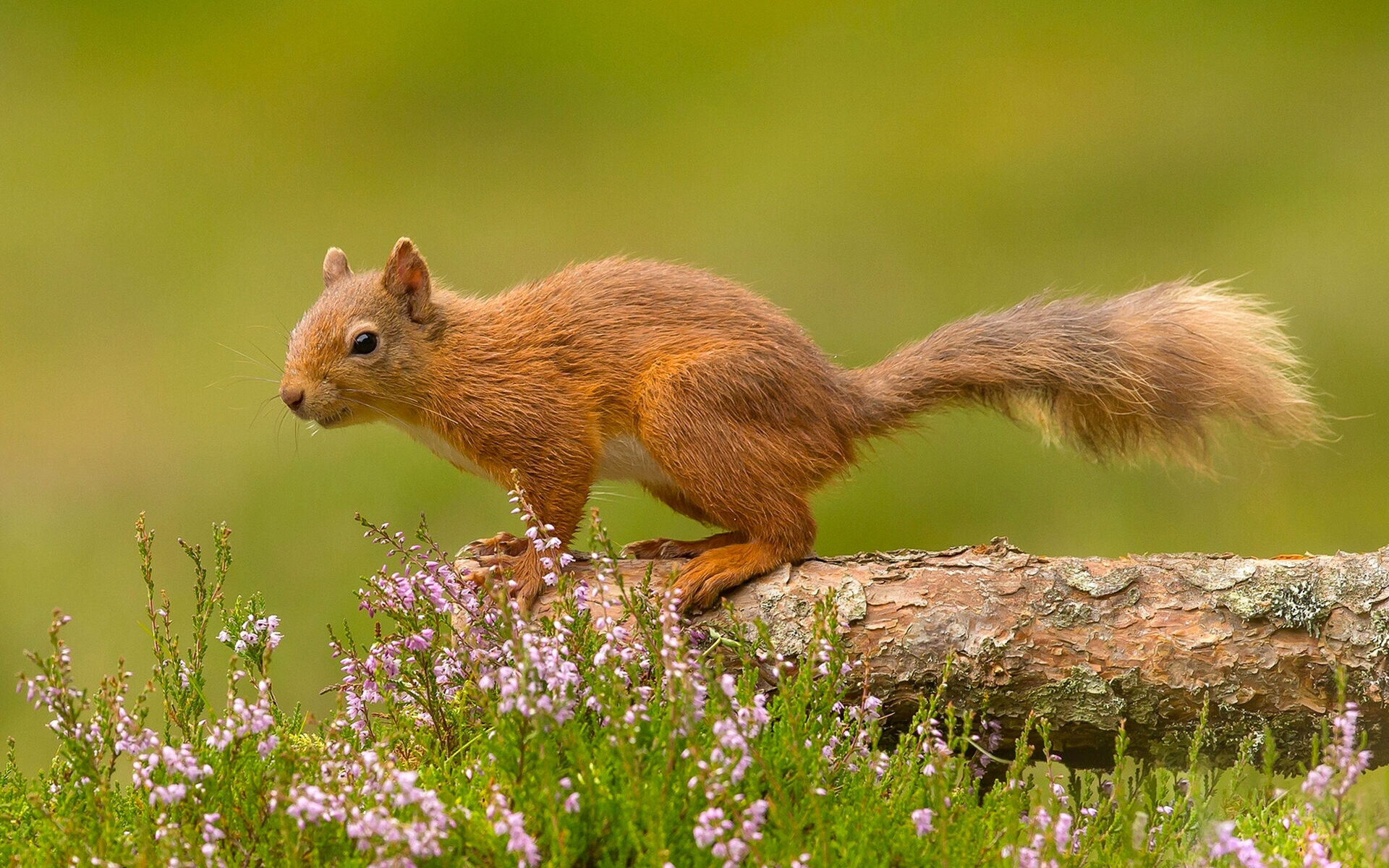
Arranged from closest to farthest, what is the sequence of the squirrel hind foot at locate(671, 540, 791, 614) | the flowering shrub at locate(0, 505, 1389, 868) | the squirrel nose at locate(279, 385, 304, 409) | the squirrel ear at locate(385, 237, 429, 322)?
the flowering shrub at locate(0, 505, 1389, 868), the squirrel hind foot at locate(671, 540, 791, 614), the squirrel nose at locate(279, 385, 304, 409), the squirrel ear at locate(385, 237, 429, 322)

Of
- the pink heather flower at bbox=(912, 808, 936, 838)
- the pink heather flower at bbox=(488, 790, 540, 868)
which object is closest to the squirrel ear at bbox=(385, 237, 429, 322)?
the pink heather flower at bbox=(488, 790, 540, 868)

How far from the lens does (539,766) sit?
1192 millimetres

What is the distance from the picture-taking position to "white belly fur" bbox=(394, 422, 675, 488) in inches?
81.4

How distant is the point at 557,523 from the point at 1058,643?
813 mm

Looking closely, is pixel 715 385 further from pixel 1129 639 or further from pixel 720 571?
pixel 1129 639

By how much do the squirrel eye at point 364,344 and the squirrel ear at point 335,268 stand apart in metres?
0.26

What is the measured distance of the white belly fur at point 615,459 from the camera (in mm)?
2068

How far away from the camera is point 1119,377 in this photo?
6.74ft

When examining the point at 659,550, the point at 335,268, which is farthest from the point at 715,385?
the point at 335,268

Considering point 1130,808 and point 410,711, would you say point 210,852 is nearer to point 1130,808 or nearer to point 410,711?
point 410,711

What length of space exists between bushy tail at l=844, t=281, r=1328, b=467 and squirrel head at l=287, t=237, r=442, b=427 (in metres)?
0.77

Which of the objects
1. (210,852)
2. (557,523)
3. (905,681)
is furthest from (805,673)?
(557,523)

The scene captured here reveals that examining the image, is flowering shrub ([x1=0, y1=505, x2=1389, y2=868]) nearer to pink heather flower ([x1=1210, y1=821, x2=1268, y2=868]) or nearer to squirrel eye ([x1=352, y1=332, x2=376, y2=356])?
pink heather flower ([x1=1210, y1=821, x2=1268, y2=868])

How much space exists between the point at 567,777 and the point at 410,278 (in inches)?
43.7
